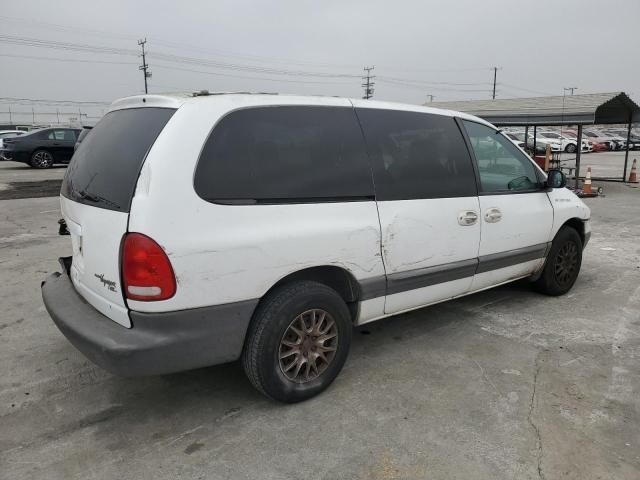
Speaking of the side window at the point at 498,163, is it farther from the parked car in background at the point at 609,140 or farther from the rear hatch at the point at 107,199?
the parked car in background at the point at 609,140

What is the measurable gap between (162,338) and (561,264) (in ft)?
12.7

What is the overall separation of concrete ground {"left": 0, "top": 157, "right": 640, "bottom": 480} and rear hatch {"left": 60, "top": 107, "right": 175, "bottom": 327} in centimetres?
69

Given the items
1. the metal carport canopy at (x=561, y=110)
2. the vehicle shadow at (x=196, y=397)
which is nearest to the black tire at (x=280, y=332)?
the vehicle shadow at (x=196, y=397)

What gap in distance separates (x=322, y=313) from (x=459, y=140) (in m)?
1.78

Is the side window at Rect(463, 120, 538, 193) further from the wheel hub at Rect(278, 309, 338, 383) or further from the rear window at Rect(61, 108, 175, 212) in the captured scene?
the rear window at Rect(61, 108, 175, 212)

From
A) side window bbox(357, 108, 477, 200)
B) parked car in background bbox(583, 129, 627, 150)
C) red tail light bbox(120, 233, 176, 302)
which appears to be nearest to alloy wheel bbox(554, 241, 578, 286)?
side window bbox(357, 108, 477, 200)

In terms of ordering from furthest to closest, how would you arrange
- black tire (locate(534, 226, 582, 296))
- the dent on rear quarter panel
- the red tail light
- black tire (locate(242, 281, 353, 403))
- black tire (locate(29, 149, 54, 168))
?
black tire (locate(29, 149, 54, 168)) → black tire (locate(534, 226, 582, 296)) → the dent on rear quarter panel → black tire (locate(242, 281, 353, 403)) → the red tail light

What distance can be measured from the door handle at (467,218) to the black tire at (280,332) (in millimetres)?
1164

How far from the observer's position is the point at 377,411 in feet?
9.59

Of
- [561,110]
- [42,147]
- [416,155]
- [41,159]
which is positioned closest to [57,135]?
[42,147]

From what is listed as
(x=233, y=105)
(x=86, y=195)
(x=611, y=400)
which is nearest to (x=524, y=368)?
(x=611, y=400)

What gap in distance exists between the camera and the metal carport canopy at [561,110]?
13.6 m

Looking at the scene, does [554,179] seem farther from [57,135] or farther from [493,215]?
[57,135]

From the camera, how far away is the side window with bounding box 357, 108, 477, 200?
3.26m
